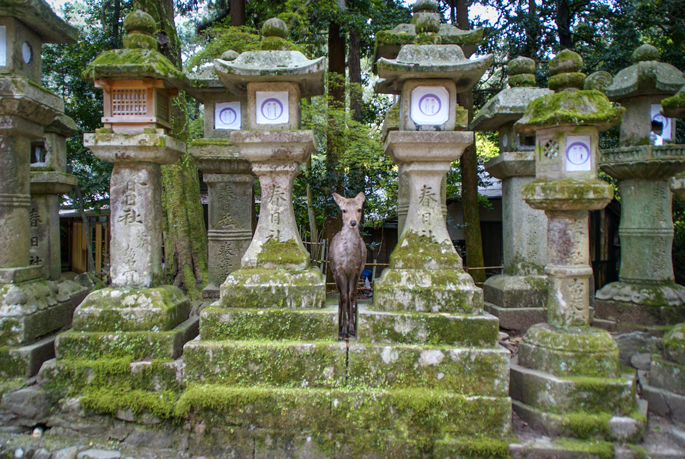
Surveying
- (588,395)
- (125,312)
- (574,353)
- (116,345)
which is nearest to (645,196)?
(574,353)

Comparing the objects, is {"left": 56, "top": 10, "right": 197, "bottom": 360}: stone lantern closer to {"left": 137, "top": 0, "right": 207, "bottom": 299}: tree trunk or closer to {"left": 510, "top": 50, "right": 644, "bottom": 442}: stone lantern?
{"left": 137, "top": 0, "right": 207, "bottom": 299}: tree trunk

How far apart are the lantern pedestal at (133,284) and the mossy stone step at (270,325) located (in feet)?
1.40

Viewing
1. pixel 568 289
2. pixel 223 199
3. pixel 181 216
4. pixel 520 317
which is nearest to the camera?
pixel 568 289

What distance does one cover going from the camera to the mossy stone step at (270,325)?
3523mm

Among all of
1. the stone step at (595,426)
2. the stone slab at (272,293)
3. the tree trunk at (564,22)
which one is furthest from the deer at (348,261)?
the tree trunk at (564,22)

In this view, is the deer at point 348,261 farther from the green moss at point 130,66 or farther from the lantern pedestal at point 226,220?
the lantern pedestal at point 226,220

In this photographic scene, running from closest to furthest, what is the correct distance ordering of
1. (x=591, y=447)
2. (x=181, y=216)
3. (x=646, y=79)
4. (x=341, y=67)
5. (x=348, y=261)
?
(x=591, y=447)
(x=348, y=261)
(x=646, y=79)
(x=181, y=216)
(x=341, y=67)

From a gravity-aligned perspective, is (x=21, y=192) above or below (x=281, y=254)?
above

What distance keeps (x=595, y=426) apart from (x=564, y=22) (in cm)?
879

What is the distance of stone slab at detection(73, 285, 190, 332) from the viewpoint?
3.69 meters

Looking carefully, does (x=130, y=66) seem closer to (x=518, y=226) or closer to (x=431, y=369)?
(x=431, y=369)

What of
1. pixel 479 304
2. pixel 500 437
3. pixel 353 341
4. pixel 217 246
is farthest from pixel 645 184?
pixel 217 246

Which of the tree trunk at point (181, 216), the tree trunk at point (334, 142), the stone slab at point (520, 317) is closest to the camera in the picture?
the stone slab at point (520, 317)

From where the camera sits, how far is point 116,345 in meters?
3.62
